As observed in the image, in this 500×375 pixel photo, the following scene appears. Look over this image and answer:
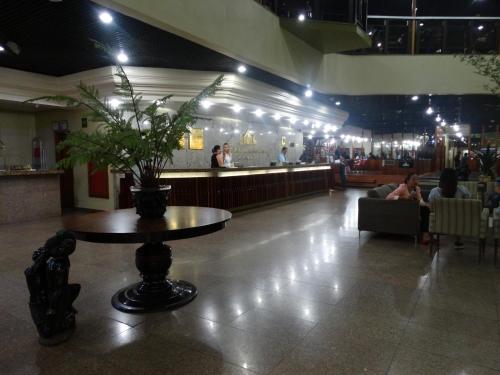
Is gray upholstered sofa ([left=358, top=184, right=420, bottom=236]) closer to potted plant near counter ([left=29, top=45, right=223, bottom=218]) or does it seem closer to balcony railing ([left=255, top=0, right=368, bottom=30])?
potted plant near counter ([left=29, top=45, right=223, bottom=218])

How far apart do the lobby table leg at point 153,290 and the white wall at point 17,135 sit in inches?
316

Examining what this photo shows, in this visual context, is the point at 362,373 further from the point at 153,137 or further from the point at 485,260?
the point at 485,260

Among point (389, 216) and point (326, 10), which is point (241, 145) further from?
point (389, 216)

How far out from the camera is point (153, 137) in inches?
126

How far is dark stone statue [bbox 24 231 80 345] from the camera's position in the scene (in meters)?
2.67

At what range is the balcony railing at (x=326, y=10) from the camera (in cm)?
854

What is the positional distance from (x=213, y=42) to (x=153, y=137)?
3.67 metres

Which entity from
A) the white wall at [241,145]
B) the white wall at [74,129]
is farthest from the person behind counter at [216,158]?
the white wall at [74,129]

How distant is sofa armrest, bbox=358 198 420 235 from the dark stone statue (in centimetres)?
454

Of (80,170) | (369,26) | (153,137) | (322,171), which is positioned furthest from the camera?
(322,171)

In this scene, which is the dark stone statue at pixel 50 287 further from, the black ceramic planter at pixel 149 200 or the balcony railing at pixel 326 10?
the balcony railing at pixel 326 10

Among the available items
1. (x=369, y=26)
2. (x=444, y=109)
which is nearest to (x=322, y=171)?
(x=369, y=26)

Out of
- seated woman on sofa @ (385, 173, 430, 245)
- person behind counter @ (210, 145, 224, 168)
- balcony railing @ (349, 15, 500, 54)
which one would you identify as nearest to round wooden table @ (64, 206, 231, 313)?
seated woman on sofa @ (385, 173, 430, 245)

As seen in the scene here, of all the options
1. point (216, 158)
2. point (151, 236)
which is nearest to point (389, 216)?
point (151, 236)
